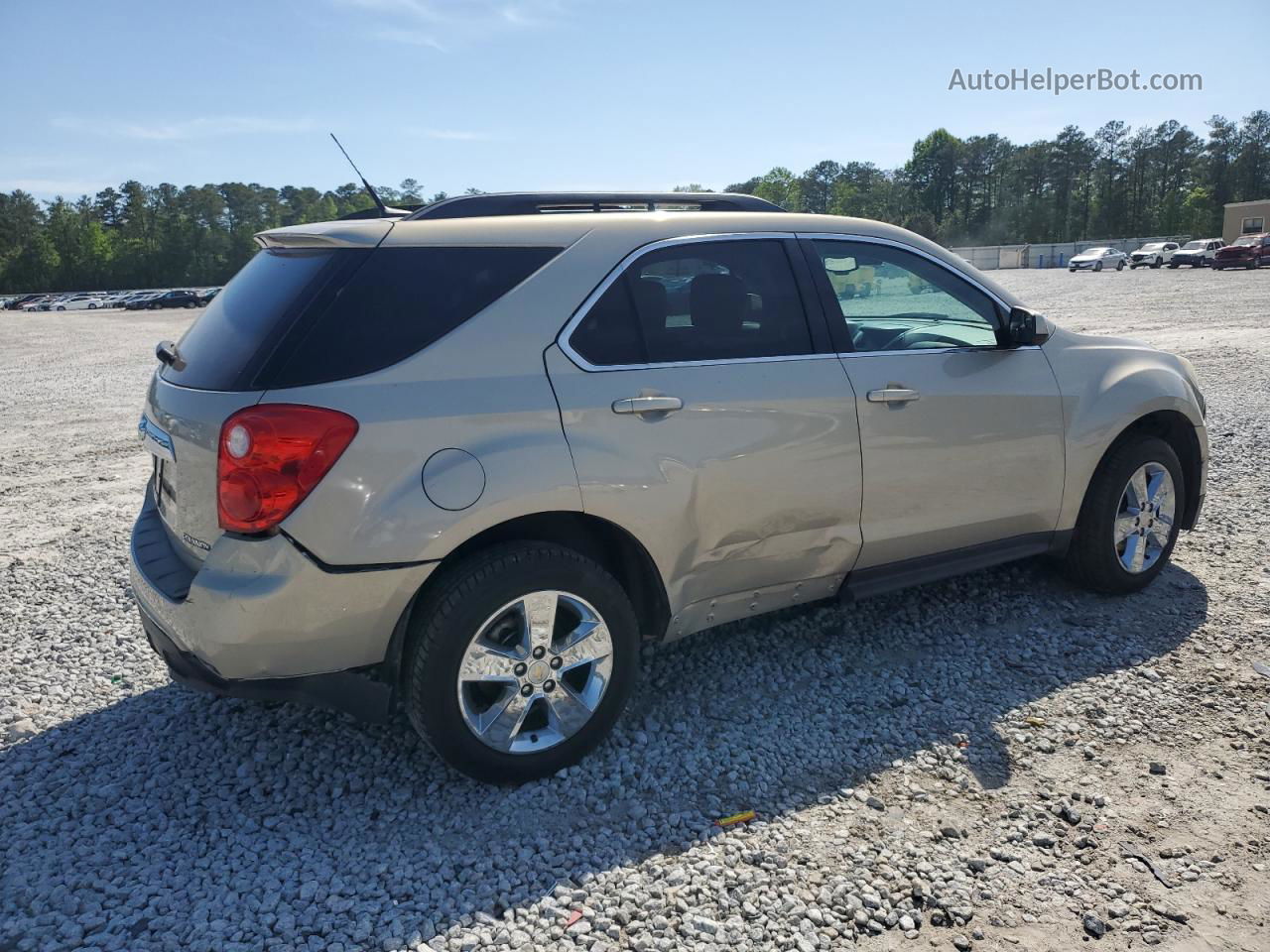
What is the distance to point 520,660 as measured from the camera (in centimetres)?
321

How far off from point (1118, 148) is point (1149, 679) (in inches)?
5197

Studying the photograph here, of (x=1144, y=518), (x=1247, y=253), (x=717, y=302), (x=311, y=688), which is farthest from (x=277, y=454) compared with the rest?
(x=1247, y=253)

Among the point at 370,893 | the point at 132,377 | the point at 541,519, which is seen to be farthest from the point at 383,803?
the point at 132,377

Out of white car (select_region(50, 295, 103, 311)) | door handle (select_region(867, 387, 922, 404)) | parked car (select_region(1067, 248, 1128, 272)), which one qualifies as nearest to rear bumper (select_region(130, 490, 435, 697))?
door handle (select_region(867, 387, 922, 404))

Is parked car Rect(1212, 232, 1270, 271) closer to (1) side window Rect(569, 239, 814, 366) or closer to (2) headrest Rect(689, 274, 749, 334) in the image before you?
(1) side window Rect(569, 239, 814, 366)

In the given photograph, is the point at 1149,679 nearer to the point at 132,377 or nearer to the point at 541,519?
the point at 541,519

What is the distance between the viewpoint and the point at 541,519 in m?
3.36

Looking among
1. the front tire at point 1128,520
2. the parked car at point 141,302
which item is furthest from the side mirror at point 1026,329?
the parked car at point 141,302

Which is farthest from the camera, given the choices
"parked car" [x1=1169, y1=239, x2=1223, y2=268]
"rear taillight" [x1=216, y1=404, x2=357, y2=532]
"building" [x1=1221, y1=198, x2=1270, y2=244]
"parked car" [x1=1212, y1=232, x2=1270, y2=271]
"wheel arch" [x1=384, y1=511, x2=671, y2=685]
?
"building" [x1=1221, y1=198, x2=1270, y2=244]

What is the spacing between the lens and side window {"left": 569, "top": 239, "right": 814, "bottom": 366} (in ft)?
11.2

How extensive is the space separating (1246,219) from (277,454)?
102054 millimetres

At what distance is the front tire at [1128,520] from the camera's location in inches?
185

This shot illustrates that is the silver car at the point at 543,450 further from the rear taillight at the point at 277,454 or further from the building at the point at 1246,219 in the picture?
the building at the point at 1246,219

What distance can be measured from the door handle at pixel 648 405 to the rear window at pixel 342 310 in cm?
56
